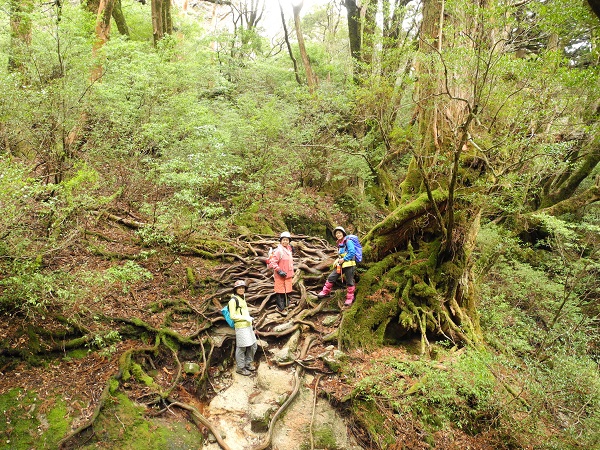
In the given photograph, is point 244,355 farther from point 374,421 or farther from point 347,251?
point 347,251

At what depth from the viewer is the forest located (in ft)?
17.9

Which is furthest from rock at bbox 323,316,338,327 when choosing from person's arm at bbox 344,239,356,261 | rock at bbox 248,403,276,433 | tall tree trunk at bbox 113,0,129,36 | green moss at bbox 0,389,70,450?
tall tree trunk at bbox 113,0,129,36

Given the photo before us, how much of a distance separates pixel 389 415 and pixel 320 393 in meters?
1.15

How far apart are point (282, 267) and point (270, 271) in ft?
5.48

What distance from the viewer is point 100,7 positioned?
12.1 m

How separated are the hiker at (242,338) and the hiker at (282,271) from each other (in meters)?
1.49

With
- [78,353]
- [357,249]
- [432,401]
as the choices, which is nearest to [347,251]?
[357,249]

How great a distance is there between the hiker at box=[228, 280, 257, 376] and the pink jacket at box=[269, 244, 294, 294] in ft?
4.96

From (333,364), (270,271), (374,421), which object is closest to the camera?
(374,421)

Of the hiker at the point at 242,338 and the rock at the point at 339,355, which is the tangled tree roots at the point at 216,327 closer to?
the rock at the point at 339,355

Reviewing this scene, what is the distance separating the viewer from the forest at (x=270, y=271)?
17.9 ft

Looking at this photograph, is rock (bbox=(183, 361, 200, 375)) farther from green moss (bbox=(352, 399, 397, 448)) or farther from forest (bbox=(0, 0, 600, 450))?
green moss (bbox=(352, 399, 397, 448))

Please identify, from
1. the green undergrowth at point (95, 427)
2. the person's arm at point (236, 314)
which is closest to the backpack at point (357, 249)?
the person's arm at point (236, 314)

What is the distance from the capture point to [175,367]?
21.8 ft
